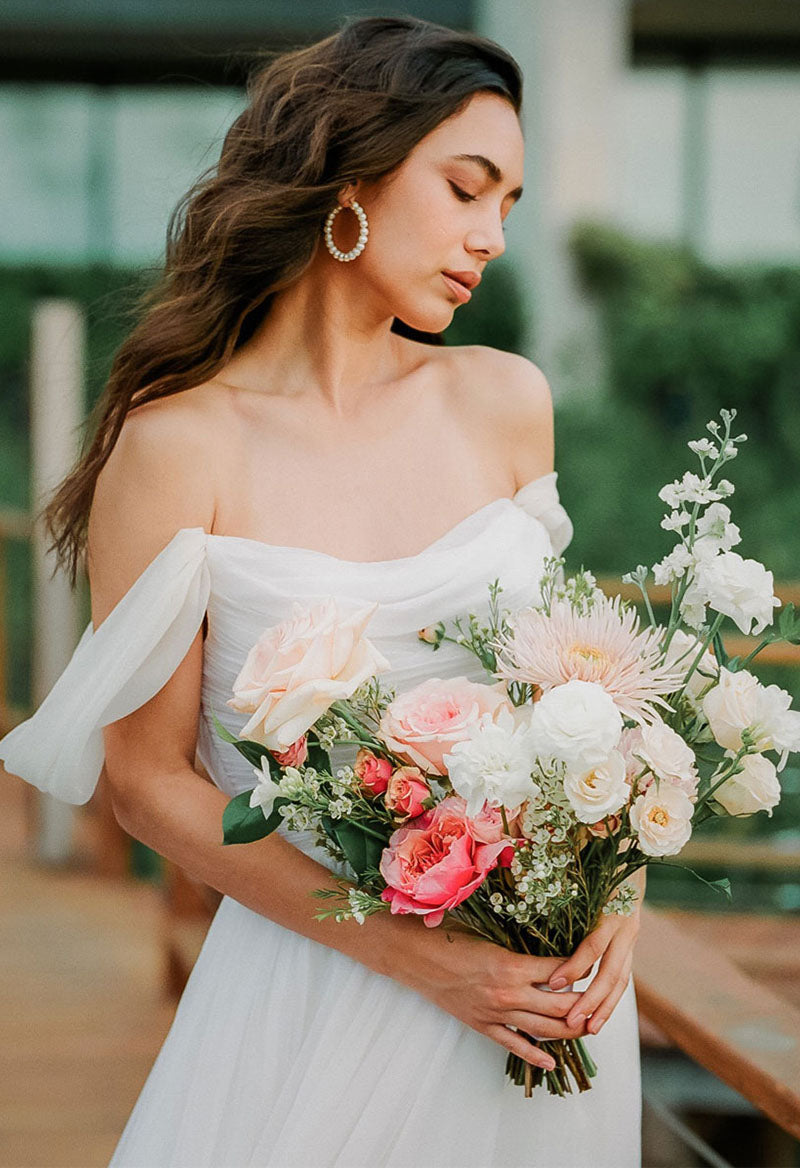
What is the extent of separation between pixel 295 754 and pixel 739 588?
1.57ft

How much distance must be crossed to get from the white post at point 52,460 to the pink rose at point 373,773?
3856 millimetres

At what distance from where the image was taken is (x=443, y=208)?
1.82m

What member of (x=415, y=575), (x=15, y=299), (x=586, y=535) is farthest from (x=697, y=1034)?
(x=15, y=299)

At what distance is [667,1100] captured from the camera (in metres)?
3.65

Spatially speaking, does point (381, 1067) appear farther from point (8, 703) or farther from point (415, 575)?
point (8, 703)

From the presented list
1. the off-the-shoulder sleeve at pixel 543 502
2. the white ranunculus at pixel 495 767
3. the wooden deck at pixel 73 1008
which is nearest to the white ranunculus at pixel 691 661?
the white ranunculus at pixel 495 767

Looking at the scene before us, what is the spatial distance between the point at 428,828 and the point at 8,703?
611 centimetres

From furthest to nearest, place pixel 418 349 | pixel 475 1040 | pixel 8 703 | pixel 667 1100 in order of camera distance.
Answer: pixel 8 703
pixel 667 1100
pixel 418 349
pixel 475 1040

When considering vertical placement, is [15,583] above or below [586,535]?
below

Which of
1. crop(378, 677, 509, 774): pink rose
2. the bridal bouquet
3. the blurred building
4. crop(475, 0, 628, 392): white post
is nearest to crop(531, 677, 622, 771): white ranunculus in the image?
the bridal bouquet

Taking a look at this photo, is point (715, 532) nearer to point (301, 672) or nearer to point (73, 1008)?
point (301, 672)

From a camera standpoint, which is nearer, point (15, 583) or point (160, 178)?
point (15, 583)

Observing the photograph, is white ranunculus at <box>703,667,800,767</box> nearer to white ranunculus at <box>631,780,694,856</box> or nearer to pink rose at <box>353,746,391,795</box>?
white ranunculus at <box>631,780,694,856</box>

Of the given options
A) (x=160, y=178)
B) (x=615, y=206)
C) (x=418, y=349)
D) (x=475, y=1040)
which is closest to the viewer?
(x=475, y=1040)
